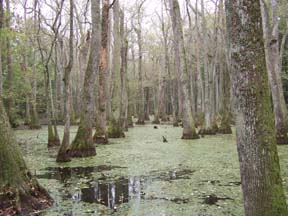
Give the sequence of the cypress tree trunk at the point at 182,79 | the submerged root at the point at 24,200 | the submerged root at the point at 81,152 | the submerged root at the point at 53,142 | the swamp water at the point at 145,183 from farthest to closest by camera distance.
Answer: the cypress tree trunk at the point at 182,79, the submerged root at the point at 53,142, the submerged root at the point at 81,152, the swamp water at the point at 145,183, the submerged root at the point at 24,200

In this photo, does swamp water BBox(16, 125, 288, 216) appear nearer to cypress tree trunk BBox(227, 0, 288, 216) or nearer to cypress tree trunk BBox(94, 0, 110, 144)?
cypress tree trunk BBox(227, 0, 288, 216)

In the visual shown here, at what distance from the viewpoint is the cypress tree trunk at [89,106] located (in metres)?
9.30

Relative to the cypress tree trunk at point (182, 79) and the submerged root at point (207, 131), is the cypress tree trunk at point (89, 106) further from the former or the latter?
the submerged root at point (207, 131)

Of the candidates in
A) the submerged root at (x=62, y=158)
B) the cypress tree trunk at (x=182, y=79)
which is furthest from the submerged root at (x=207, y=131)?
the submerged root at (x=62, y=158)

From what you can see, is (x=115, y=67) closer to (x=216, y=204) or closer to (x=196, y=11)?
(x=196, y=11)

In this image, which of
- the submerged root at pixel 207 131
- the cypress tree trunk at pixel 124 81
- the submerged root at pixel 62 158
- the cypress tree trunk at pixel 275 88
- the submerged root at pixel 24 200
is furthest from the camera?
the cypress tree trunk at pixel 124 81

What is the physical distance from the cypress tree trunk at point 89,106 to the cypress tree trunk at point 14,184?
4393 mm

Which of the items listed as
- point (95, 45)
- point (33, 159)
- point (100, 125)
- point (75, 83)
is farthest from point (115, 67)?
point (75, 83)

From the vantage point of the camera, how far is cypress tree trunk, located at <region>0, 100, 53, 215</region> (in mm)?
4285

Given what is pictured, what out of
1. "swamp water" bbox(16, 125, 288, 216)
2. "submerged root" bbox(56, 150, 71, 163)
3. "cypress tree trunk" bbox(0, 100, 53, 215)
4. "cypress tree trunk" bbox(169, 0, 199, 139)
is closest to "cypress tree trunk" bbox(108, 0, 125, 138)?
"cypress tree trunk" bbox(169, 0, 199, 139)

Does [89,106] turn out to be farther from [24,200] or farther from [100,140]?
[24,200]

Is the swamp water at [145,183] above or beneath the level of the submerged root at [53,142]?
beneath

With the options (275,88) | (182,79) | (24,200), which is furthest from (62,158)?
(182,79)

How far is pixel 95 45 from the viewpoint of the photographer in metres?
9.67
